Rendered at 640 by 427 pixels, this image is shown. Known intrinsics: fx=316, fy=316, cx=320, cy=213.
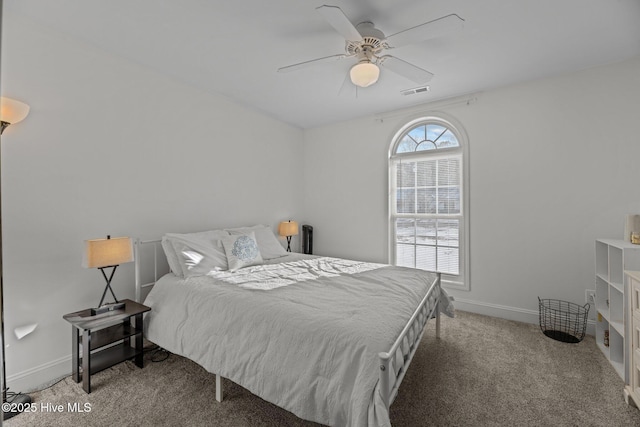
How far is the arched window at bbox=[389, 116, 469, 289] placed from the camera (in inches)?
151

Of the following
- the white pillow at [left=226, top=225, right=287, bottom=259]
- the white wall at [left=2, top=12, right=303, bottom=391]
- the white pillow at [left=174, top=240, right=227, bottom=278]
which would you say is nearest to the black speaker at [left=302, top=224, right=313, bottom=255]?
the white pillow at [left=226, top=225, right=287, bottom=259]

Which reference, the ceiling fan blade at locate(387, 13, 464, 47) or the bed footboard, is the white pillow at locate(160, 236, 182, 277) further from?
the ceiling fan blade at locate(387, 13, 464, 47)

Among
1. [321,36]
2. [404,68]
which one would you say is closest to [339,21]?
[321,36]

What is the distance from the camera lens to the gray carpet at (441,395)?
2043mm

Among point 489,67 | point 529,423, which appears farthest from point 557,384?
point 489,67

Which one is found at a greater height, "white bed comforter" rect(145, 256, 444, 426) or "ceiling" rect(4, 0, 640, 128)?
"ceiling" rect(4, 0, 640, 128)

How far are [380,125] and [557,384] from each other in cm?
333

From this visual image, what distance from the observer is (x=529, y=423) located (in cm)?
201

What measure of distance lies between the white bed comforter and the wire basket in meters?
1.40

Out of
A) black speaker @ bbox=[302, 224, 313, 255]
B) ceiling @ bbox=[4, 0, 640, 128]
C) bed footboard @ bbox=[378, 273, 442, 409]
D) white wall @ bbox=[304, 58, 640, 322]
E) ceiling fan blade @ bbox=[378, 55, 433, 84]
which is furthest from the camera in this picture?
black speaker @ bbox=[302, 224, 313, 255]

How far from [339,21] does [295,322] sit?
193cm

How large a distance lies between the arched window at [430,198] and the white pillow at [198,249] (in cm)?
231

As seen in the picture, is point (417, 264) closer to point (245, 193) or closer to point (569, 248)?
point (569, 248)

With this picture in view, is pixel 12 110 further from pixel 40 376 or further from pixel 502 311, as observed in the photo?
pixel 502 311
